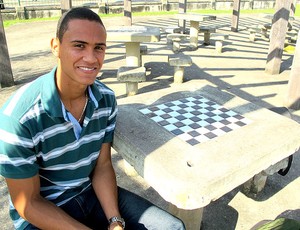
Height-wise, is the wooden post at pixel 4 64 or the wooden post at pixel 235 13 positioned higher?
the wooden post at pixel 235 13

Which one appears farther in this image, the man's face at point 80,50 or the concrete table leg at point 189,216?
the concrete table leg at point 189,216

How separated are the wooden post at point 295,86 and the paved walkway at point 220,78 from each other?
220 mm

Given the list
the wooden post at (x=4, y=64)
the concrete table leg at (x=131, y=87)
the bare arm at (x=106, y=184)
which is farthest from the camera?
the wooden post at (x=4, y=64)

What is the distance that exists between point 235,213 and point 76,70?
189 cm

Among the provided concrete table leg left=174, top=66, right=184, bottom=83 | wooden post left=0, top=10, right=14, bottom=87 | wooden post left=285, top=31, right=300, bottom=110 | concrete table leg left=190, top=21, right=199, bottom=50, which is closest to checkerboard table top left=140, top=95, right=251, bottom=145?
wooden post left=285, top=31, right=300, bottom=110

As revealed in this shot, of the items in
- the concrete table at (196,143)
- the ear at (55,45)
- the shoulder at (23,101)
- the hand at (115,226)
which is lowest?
the hand at (115,226)

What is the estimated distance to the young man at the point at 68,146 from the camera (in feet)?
4.48

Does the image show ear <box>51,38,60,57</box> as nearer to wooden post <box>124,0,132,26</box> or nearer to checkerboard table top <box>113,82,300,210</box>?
checkerboard table top <box>113,82,300,210</box>

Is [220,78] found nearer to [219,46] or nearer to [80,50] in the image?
[219,46]

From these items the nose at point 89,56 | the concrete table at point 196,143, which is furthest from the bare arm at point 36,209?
the nose at point 89,56

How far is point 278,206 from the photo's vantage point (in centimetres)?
260

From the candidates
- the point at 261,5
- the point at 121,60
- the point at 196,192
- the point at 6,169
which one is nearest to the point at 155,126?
the point at 196,192

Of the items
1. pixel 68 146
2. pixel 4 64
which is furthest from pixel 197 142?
pixel 4 64

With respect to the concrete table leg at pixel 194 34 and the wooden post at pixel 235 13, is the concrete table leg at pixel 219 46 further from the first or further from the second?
the wooden post at pixel 235 13
